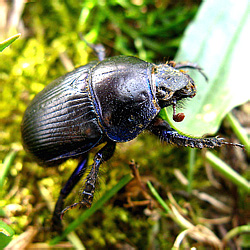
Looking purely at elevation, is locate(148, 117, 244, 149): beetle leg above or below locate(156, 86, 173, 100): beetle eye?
below

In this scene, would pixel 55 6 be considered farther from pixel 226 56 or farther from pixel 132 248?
pixel 132 248

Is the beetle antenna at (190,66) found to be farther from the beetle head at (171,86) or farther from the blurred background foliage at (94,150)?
the blurred background foliage at (94,150)

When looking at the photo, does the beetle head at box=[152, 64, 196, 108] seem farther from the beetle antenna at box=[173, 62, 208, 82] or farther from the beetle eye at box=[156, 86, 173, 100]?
the beetle antenna at box=[173, 62, 208, 82]

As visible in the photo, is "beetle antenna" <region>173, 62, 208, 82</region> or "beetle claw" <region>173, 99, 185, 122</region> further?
"beetle antenna" <region>173, 62, 208, 82</region>

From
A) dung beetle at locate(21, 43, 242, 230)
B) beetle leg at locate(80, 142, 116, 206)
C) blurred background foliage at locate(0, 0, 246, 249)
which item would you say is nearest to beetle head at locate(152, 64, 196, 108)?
dung beetle at locate(21, 43, 242, 230)

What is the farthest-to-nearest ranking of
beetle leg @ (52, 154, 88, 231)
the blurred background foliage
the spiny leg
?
1. the blurred background foliage
2. beetle leg @ (52, 154, 88, 231)
3. the spiny leg

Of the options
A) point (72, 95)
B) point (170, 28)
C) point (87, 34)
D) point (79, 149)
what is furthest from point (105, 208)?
point (170, 28)

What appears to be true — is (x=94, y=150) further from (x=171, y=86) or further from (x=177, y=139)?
(x=171, y=86)
